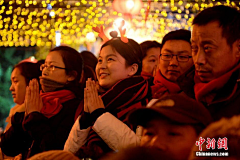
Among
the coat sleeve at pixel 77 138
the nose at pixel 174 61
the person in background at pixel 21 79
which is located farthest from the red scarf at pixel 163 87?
the person in background at pixel 21 79

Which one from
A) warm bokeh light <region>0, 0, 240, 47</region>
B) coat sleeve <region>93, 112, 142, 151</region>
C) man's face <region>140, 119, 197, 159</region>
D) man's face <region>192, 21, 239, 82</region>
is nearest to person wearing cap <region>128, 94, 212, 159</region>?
man's face <region>140, 119, 197, 159</region>

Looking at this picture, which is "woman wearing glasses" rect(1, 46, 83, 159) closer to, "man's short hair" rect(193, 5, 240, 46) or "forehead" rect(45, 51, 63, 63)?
"forehead" rect(45, 51, 63, 63)

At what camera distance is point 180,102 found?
1.39 m

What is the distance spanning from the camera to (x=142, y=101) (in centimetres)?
252

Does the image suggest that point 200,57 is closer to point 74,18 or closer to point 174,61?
point 174,61

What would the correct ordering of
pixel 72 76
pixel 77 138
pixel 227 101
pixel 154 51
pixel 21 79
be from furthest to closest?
1. pixel 21 79
2. pixel 154 51
3. pixel 72 76
4. pixel 77 138
5. pixel 227 101

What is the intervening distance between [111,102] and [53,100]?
2.36ft

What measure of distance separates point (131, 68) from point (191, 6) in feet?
18.2

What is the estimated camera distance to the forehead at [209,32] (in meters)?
1.84

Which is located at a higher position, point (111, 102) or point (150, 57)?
point (150, 57)

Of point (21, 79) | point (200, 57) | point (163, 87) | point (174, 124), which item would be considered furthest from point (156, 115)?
point (21, 79)

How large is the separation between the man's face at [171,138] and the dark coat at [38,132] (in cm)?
148

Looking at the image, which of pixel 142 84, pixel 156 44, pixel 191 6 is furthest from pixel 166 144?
pixel 191 6

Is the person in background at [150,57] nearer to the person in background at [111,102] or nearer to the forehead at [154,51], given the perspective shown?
the forehead at [154,51]
